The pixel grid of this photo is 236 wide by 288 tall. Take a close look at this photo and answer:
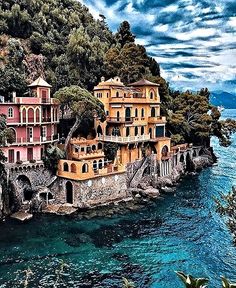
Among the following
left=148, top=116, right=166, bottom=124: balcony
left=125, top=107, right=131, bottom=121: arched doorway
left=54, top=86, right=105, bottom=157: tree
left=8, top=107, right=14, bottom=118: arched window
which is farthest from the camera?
left=148, top=116, right=166, bottom=124: balcony

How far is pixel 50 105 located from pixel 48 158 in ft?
21.3

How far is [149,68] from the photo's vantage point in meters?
70.9

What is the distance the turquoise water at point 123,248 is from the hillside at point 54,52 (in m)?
23.2

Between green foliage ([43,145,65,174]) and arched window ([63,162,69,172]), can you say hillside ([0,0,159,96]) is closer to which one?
green foliage ([43,145,65,174])

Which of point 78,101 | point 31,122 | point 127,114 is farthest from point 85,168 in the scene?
point 127,114

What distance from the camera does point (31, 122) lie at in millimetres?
43000

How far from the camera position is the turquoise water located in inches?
1056

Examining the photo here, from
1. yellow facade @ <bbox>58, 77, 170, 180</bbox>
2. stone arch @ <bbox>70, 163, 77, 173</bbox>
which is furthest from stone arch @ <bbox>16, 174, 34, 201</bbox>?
stone arch @ <bbox>70, 163, 77, 173</bbox>

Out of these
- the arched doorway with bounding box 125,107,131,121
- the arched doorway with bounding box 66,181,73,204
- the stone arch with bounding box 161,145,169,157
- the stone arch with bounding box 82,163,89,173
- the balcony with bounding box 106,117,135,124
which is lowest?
the arched doorway with bounding box 66,181,73,204

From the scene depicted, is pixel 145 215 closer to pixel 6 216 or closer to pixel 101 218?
pixel 101 218

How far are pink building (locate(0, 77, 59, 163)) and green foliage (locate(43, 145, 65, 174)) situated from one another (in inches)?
38.4

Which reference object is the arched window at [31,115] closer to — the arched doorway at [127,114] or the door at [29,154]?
the door at [29,154]

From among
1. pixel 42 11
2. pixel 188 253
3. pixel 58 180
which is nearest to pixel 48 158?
pixel 58 180

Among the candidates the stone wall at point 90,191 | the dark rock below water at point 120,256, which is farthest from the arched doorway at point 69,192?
the dark rock below water at point 120,256
